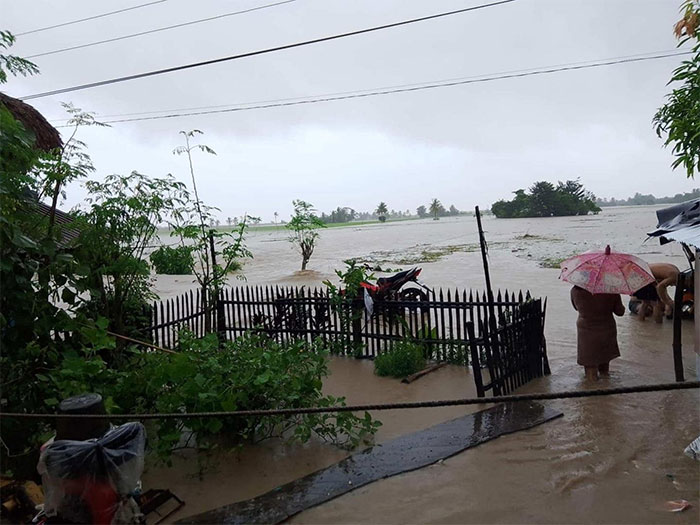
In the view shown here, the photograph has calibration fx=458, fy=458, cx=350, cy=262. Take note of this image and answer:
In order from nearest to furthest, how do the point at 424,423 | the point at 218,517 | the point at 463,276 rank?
the point at 218,517 → the point at 424,423 → the point at 463,276

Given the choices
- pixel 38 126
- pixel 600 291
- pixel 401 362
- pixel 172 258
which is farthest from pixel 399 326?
pixel 38 126

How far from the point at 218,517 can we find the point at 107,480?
1.35 meters

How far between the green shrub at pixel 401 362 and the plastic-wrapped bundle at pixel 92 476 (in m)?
4.33

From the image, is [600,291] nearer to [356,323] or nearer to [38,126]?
[356,323]

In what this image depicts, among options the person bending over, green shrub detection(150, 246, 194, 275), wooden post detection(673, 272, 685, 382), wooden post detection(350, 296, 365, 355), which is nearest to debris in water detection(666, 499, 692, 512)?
wooden post detection(673, 272, 685, 382)

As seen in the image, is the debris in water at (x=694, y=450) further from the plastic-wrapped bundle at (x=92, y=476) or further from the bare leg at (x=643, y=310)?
the bare leg at (x=643, y=310)

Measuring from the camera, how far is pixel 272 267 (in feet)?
91.0

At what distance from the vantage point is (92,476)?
7.80 ft

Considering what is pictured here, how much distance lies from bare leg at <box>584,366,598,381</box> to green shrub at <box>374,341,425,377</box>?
2.13 metres

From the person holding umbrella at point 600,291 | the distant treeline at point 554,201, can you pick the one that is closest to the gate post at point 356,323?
the person holding umbrella at point 600,291

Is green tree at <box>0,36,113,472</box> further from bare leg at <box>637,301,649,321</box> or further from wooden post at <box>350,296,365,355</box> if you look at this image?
bare leg at <box>637,301,649,321</box>

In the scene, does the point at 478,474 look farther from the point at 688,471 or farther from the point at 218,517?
the point at 218,517

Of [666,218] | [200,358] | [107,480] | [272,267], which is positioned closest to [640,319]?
[666,218]

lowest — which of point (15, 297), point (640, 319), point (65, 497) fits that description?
point (640, 319)
